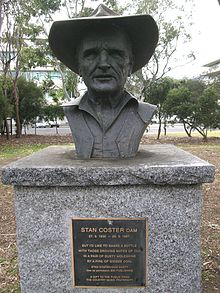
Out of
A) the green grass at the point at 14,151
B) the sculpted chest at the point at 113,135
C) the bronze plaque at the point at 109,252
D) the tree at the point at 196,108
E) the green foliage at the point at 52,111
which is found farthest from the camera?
the green foliage at the point at 52,111

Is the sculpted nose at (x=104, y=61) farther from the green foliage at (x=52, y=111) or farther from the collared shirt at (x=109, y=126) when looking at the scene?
the green foliage at (x=52, y=111)

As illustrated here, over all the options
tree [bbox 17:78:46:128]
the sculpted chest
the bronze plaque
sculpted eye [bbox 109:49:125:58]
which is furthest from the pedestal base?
tree [bbox 17:78:46:128]

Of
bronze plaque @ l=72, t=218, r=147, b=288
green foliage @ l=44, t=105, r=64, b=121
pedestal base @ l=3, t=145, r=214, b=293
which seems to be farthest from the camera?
green foliage @ l=44, t=105, r=64, b=121

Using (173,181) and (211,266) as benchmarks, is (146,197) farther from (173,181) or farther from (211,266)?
(211,266)

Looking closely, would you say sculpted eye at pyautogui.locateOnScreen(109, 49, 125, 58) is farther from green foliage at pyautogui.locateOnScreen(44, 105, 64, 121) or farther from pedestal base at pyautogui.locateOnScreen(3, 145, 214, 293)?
green foliage at pyautogui.locateOnScreen(44, 105, 64, 121)

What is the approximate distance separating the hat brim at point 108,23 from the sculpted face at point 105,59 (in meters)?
0.09

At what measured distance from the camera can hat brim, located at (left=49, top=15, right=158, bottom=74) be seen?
2.49m

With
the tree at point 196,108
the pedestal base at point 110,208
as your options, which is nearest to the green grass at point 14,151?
the tree at point 196,108

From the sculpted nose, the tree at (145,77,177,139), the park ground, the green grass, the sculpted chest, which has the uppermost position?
the tree at (145,77,177,139)

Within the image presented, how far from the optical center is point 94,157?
2793 mm

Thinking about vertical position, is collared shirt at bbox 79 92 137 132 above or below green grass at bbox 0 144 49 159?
above

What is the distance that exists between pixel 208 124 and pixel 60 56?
11380 mm

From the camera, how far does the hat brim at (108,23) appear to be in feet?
8.17

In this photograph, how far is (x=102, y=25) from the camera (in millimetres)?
2545
